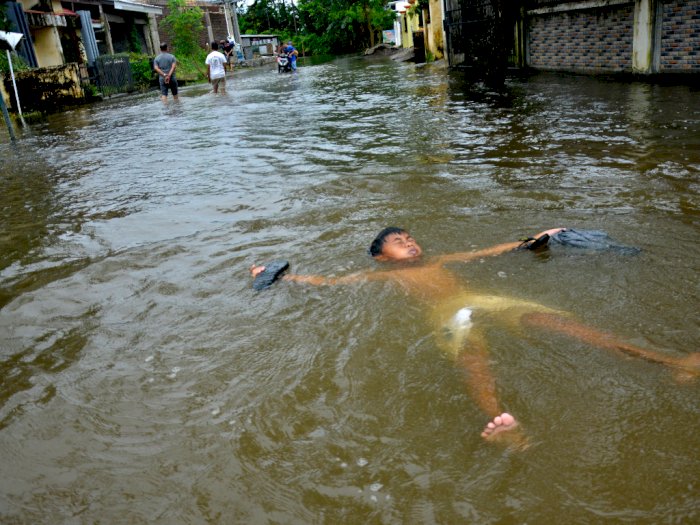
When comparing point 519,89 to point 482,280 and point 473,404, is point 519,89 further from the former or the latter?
point 473,404

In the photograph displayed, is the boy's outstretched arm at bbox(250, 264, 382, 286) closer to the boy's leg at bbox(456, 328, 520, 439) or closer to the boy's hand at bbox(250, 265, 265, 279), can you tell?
the boy's hand at bbox(250, 265, 265, 279)

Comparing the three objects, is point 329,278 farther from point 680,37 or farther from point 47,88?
point 47,88

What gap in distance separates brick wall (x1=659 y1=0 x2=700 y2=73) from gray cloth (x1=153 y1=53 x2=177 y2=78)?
13.2 meters

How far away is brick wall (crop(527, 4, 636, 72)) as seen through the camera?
42.2ft

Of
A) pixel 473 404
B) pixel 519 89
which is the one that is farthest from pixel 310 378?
pixel 519 89

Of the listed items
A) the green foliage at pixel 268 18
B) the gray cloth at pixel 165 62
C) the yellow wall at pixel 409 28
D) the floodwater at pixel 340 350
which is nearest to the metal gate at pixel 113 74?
the gray cloth at pixel 165 62

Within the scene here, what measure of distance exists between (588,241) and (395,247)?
1380 millimetres

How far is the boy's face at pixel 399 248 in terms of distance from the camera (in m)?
4.41

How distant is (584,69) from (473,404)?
13.7m

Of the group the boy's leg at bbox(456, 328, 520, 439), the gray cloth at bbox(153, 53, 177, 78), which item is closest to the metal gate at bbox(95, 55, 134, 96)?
the gray cloth at bbox(153, 53, 177, 78)

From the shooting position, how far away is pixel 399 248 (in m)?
4.43

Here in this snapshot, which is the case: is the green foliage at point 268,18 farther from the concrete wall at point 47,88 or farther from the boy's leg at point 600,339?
the boy's leg at point 600,339

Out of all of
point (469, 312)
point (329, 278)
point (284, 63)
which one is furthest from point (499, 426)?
point (284, 63)

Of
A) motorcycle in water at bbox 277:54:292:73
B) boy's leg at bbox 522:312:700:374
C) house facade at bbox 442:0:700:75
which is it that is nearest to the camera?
boy's leg at bbox 522:312:700:374
